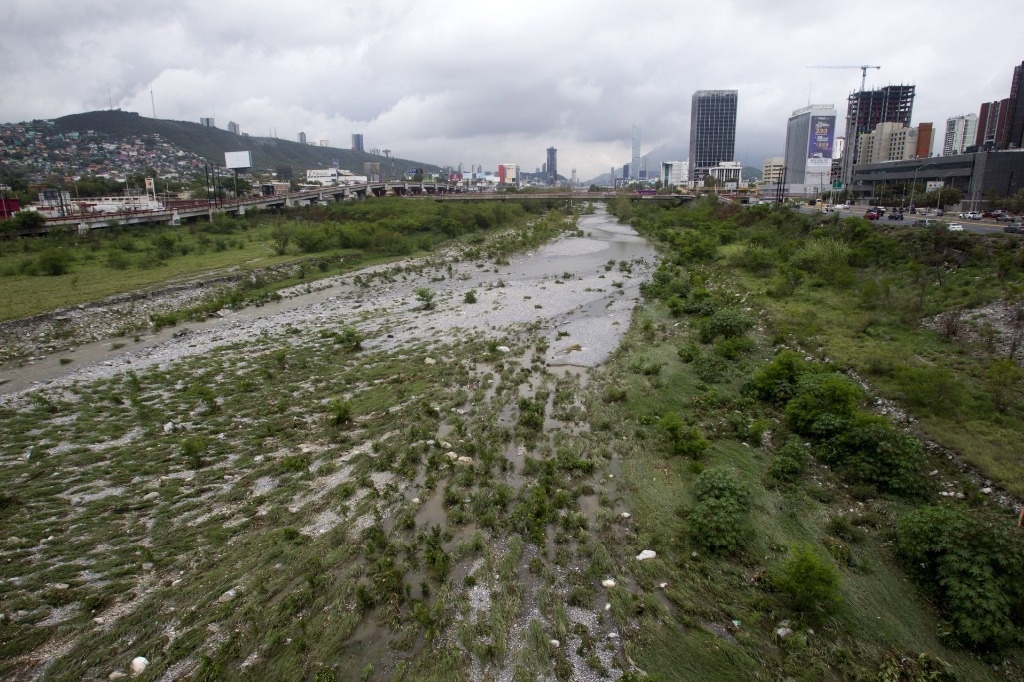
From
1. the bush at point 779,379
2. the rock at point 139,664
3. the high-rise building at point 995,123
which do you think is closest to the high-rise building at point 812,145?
the high-rise building at point 995,123

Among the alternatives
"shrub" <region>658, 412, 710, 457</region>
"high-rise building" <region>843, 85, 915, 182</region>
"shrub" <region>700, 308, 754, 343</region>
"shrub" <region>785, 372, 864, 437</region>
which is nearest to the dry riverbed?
"shrub" <region>658, 412, 710, 457</region>


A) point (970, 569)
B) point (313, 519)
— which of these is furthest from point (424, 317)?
point (970, 569)

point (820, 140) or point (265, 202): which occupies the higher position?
point (820, 140)

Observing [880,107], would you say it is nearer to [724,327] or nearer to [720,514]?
[724,327]

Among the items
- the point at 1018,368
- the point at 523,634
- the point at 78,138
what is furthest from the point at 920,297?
the point at 78,138

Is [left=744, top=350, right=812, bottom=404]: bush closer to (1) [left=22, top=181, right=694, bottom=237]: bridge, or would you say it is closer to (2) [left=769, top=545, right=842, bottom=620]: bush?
Result: (2) [left=769, top=545, right=842, bottom=620]: bush

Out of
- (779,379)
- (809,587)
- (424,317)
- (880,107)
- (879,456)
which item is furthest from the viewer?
(880,107)

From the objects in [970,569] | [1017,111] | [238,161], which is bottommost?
[970,569]
